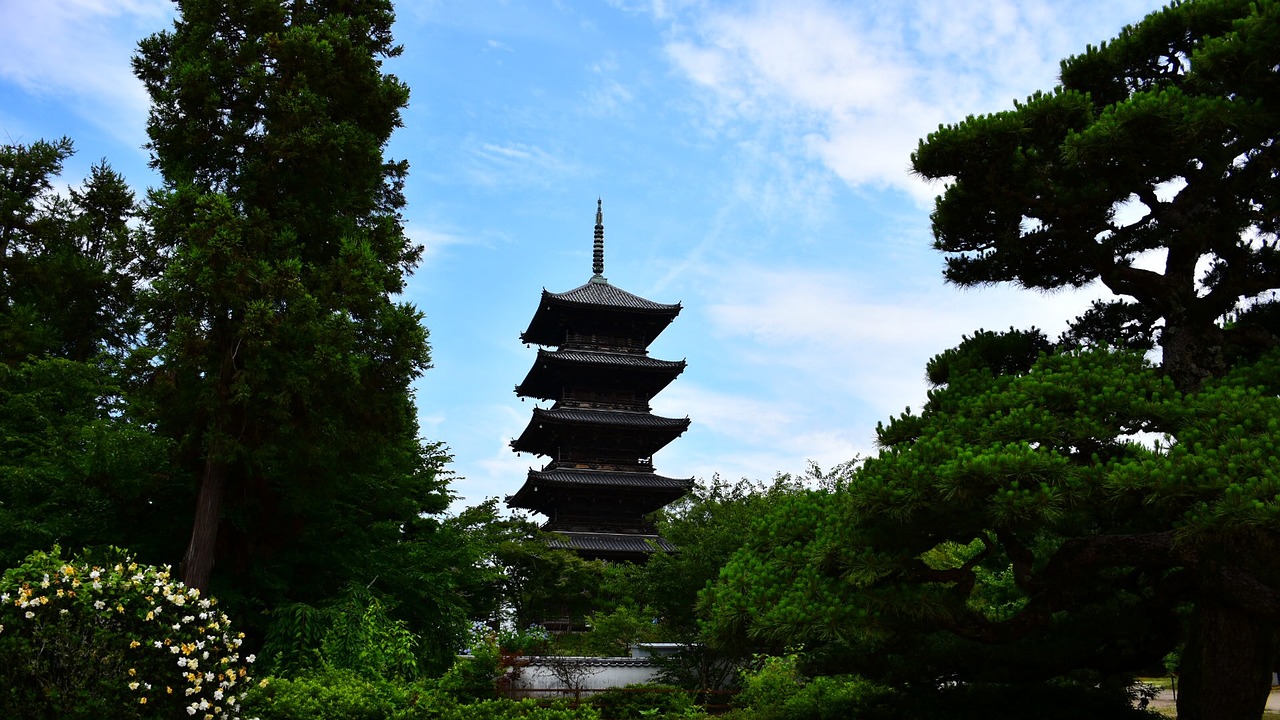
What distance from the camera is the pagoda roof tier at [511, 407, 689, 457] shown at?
30.7m

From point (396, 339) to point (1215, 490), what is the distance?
33.3 ft

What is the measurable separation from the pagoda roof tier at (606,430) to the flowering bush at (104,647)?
71.6 ft

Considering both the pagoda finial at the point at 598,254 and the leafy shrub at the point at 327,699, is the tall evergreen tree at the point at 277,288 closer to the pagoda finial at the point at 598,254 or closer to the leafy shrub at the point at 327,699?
the leafy shrub at the point at 327,699

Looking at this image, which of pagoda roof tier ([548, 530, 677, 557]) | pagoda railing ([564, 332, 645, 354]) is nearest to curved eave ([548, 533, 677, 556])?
pagoda roof tier ([548, 530, 677, 557])

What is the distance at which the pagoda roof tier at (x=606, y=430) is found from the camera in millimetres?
30703

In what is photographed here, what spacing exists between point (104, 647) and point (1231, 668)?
30.2ft

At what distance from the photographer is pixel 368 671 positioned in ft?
38.9

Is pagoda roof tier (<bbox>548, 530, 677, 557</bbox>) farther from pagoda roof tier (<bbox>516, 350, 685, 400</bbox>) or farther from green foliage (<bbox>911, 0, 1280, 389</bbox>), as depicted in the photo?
green foliage (<bbox>911, 0, 1280, 389</bbox>)

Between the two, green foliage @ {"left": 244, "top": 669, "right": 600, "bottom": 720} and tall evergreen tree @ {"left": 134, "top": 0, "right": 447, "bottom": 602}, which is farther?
tall evergreen tree @ {"left": 134, "top": 0, "right": 447, "bottom": 602}

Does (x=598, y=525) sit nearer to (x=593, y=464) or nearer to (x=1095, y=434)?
(x=593, y=464)

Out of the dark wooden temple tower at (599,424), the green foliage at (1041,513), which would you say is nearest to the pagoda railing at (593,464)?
the dark wooden temple tower at (599,424)

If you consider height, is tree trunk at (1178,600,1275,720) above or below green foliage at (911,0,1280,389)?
below

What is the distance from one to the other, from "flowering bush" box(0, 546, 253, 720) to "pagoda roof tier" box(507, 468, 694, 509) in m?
21.1

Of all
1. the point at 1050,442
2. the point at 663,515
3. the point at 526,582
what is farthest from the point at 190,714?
the point at 526,582
